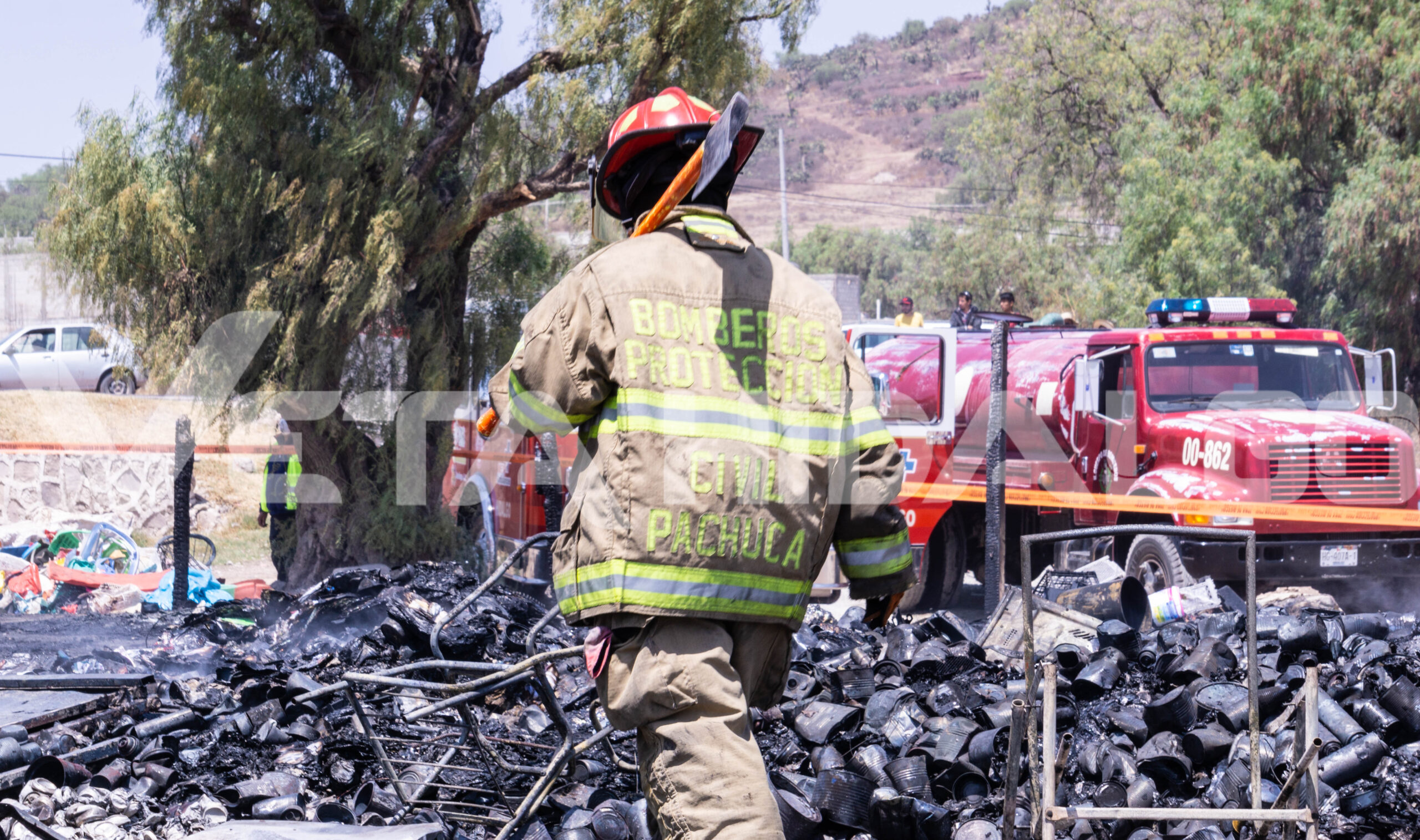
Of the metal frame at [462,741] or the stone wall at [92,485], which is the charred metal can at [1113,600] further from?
the stone wall at [92,485]

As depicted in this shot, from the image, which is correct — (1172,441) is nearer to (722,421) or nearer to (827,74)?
(722,421)

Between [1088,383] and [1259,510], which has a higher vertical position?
[1088,383]

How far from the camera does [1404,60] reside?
18328mm

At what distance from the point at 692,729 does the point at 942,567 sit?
821 cm

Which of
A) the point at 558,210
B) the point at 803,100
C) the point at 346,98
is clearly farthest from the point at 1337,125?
the point at 803,100

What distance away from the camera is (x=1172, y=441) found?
893cm

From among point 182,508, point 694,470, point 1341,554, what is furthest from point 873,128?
point 694,470

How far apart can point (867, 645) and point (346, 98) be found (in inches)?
220

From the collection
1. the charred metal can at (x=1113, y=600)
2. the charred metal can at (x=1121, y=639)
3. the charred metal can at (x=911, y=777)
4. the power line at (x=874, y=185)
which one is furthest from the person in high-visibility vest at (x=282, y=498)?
the power line at (x=874, y=185)

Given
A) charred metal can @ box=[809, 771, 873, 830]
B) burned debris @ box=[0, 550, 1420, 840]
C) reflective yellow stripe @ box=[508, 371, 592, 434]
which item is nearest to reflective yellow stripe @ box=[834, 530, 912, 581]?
burned debris @ box=[0, 550, 1420, 840]

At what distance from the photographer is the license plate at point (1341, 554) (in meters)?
8.34

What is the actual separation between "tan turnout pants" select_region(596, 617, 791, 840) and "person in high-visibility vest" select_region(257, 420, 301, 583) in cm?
761

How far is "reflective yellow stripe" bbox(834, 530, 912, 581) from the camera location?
273 centimetres

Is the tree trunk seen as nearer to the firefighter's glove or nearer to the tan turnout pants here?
the firefighter's glove
